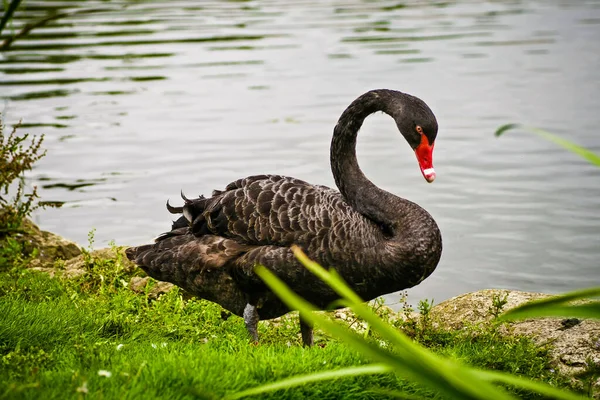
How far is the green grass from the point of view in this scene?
140 inches

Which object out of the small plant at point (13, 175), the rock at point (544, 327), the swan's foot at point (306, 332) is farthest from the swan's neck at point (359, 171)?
the small plant at point (13, 175)

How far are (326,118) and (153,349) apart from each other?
8.60 m

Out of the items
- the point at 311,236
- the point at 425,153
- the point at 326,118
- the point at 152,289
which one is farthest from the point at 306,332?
the point at 326,118

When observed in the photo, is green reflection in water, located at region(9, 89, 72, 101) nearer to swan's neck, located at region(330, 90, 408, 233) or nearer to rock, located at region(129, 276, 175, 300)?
rock, located at region(129, 276, 175, 300)

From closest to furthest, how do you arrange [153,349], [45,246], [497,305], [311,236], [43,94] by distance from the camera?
[153,349]
[311,236]
[497,305]
[45,246]
[43,94]

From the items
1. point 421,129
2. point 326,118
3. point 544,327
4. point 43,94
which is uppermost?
point 421,129

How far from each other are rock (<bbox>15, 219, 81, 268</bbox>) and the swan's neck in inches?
117

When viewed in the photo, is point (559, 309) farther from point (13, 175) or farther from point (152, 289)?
point (13, 175)

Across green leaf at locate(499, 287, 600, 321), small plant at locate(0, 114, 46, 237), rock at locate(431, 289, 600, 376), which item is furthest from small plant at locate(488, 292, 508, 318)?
small plant at locate(0, 114, 46, 237)

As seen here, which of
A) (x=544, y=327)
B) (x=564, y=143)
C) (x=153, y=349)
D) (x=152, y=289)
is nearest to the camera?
(x=564, y=143)

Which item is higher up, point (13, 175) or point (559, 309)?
point (559, 309)

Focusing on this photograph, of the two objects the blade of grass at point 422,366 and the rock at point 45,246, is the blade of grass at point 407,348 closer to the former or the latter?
the blade of grass at point 422,366

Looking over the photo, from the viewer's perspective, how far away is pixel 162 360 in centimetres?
394

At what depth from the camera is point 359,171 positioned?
5.38 m
